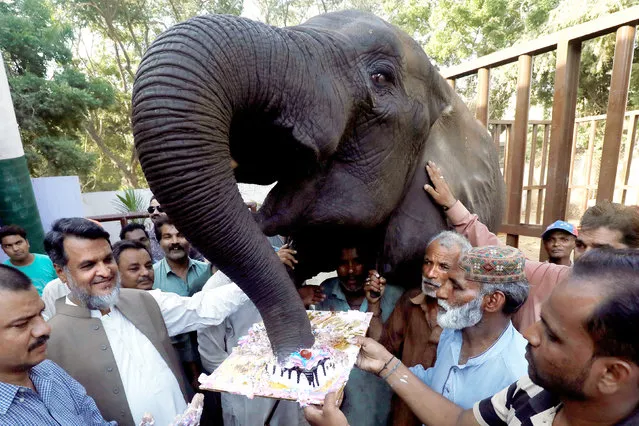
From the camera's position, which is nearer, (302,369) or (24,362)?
(24,362)

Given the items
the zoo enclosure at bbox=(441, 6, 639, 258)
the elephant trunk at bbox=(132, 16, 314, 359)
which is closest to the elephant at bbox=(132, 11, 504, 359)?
the elephant trunk at bbox=(132, 16, 314, 359)

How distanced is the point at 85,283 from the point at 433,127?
5.86 feet

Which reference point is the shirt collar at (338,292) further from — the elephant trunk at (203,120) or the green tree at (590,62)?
the green tree at (590,62)

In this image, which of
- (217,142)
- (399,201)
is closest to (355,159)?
(399,201)

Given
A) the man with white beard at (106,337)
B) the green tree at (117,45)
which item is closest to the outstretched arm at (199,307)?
the man with white beard at (106,337)

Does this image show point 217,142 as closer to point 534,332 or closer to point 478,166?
point 534,332

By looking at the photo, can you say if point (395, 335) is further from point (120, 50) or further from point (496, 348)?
point (120, 50)

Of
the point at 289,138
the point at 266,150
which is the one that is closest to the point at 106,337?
the point at 266,150

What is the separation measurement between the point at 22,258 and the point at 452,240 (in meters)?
3.82

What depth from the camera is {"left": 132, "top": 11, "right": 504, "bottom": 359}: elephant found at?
108 cm

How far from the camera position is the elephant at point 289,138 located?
1080 mm

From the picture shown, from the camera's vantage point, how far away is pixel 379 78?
5.06ft

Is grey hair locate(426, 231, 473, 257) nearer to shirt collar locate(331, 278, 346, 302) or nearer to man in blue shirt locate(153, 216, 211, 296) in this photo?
shirt collar locate(331, 278, 346, 302)

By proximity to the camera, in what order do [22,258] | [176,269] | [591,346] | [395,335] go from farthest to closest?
[22,258]
[176,269]
[395,335]
[591,346]
